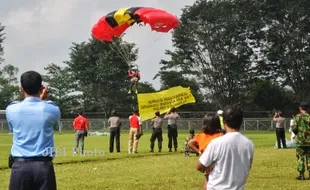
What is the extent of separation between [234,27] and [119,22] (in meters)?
37.6

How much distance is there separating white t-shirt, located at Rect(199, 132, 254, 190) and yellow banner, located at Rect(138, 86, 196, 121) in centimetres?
1939

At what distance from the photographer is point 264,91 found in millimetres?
67500

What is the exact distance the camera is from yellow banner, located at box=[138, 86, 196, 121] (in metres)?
26.1

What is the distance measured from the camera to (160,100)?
87.3 ft

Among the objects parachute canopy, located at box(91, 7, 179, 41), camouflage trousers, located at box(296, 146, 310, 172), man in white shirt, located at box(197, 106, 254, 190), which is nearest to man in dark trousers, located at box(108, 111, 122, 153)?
parachute canopy, located at box(91, 7, 179, 41)

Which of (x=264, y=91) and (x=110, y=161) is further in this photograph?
(x=264, y=91)

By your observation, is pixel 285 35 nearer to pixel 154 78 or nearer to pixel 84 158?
pixel 154 78

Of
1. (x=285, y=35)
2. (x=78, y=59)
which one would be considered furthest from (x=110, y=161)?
(x=78, y=59)

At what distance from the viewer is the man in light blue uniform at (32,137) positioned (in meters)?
6.14

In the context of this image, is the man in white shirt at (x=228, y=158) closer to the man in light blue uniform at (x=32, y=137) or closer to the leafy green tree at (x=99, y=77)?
the man in light blue uniform at (x=32, y=137)

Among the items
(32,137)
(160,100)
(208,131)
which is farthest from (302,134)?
(160,100)

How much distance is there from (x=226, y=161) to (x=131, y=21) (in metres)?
19.9

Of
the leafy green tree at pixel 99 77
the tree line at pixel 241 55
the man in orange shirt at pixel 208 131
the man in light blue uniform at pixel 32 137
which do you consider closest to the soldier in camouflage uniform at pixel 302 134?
the man in orange shirt at pixel 208 131

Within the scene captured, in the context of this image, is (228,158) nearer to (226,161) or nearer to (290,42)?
(226,161)
